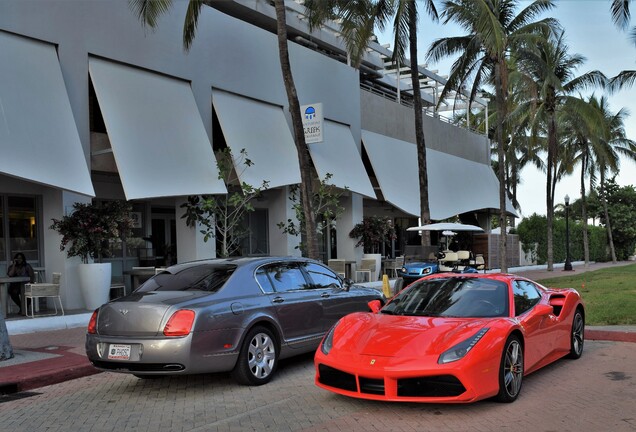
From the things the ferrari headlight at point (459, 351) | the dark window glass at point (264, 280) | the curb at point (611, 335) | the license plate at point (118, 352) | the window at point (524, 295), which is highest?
the dark window glass at point (264, 280)

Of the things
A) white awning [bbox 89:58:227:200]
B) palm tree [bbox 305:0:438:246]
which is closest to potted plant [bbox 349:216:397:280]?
palm tree [bbox 305:0:438:246]

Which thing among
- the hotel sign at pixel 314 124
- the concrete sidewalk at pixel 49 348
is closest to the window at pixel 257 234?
the hotel sign at pixel 314 124

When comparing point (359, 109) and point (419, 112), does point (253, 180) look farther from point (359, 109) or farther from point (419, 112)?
point (359, 109)

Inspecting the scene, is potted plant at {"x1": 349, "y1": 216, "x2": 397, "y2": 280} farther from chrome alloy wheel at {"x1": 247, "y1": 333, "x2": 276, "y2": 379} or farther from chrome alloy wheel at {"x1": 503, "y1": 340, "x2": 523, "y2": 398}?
chrome alloy wheel at {"x1": 503, "y1": 340, "x2": 523, "y2": 398}

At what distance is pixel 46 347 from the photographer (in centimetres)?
980

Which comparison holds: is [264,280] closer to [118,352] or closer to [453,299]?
[118,352]

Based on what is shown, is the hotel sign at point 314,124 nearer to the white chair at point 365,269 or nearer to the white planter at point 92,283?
the white chair at point 365,269

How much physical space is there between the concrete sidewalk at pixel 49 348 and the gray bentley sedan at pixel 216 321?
1313mm

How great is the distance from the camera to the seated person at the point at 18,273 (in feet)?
40.5

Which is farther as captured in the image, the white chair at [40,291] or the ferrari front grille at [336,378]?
the white chair at [40,291]

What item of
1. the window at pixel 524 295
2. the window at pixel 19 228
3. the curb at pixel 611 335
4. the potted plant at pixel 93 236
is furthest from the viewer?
the window at pixel 19 228

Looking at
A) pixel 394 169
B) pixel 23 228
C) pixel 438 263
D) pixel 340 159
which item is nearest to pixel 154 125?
pixel 23 228

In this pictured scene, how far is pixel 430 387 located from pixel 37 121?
978 cm

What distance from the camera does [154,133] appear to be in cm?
1411
